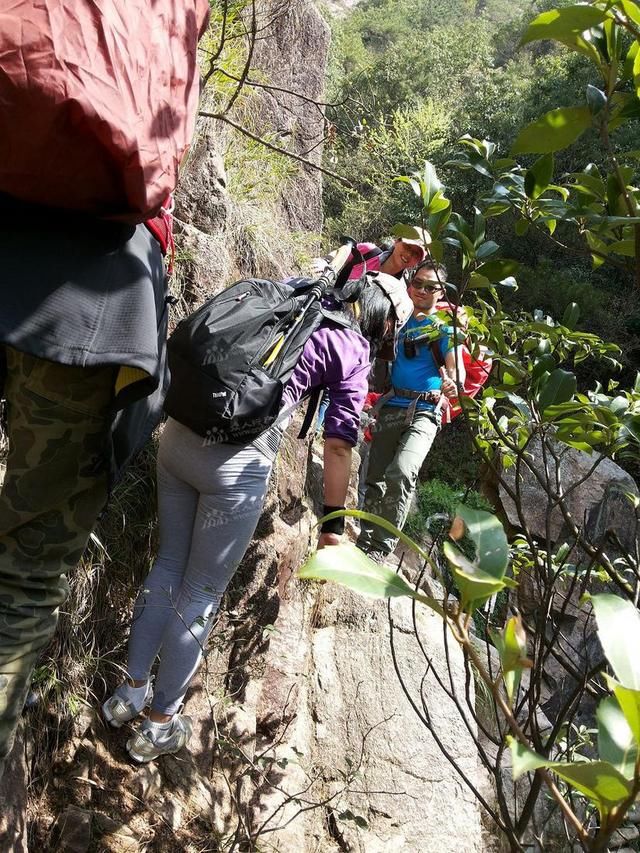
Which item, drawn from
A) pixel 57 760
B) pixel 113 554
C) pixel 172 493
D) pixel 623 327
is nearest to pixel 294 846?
pixel 57 760

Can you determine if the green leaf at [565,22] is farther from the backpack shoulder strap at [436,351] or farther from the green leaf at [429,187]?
the backpack shoulder strap at [436,351]

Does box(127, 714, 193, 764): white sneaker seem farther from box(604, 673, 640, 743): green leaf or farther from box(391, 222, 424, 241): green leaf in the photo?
box(604, 673, 640, 743): green leaf

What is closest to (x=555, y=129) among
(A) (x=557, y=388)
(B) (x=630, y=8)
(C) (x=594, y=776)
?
(B) (x=630, y=8)

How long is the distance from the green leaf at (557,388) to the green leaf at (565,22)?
30.2 inches

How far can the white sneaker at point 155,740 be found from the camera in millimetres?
2107

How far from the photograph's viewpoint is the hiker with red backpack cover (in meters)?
1.03

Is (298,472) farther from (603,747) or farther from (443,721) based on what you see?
(603,747)

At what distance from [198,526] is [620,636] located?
1.55 meters

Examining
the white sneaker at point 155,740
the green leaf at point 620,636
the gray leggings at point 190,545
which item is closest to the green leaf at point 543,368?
the gray leggings at point 190,545

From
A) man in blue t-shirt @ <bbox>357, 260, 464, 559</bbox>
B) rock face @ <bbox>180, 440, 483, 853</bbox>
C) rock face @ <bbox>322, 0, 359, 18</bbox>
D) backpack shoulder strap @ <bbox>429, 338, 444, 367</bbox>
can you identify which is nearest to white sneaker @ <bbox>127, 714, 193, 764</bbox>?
rock face @ <bbox>180, 440, 483, 853</bbox>

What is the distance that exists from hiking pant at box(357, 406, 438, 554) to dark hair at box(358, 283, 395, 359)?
1426 mm

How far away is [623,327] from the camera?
10.7m

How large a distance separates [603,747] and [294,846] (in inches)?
90.6

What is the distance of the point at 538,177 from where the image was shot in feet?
4.65
